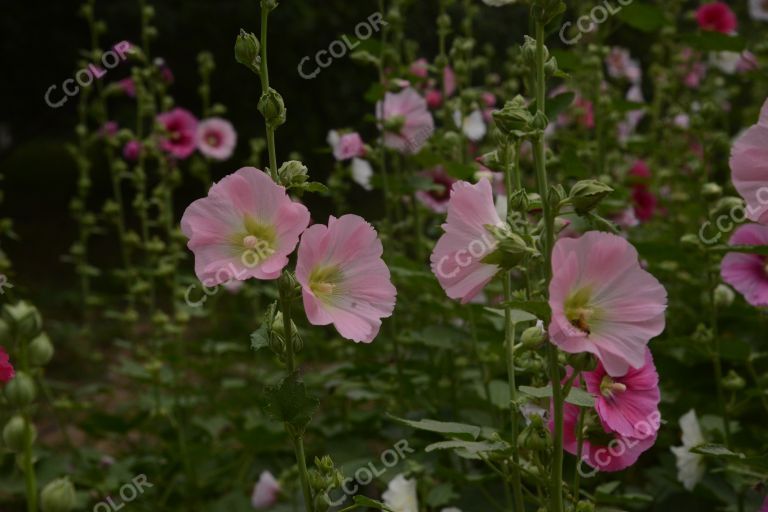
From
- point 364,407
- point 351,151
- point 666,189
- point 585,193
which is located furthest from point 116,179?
point 666,189

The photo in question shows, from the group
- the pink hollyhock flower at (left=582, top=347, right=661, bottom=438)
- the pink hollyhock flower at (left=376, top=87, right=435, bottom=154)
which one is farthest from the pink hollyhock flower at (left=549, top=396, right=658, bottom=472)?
the pink hollyhock flower at (left=376, top=87, right=435, bottom=154)

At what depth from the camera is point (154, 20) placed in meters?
5.95

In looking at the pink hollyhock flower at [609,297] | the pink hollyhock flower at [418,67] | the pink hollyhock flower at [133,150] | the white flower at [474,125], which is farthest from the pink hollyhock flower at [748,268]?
the pink hollyhock flower at [133,150]

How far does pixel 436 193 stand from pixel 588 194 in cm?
158

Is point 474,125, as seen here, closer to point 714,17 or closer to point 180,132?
point 180,132

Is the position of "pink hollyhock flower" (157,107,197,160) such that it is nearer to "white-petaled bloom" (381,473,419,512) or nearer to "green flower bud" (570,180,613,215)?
"white-petaled bloom" (381,473,419,512)

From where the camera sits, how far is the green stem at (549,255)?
0.97 m

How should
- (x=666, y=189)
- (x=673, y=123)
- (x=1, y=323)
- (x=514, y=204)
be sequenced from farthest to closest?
(x=666, y=189)
(x=673, y=123)
(x=514, y=204)
(x=1, y=323)

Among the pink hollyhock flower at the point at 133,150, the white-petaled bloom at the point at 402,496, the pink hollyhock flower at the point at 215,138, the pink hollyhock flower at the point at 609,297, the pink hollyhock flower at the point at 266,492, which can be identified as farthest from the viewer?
the pink hollyhock flower at the point at 215,138

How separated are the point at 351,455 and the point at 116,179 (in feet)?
4.08

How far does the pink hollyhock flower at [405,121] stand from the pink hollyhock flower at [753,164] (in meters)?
1.21

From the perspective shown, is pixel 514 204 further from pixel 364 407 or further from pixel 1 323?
pixel 364 407

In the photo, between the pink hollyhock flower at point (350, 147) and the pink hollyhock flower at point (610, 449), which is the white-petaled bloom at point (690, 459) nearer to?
the pink hollyhock flower at point (610, 449)

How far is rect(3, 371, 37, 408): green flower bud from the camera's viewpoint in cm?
81
